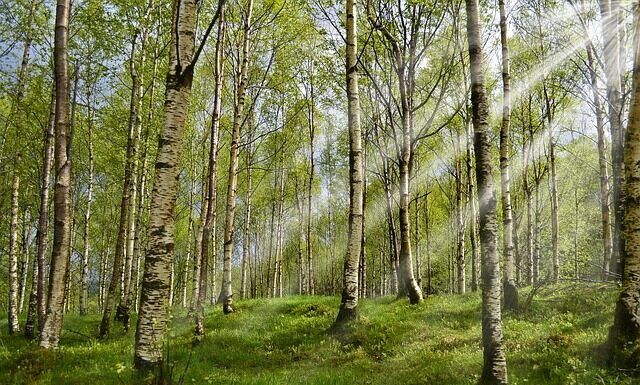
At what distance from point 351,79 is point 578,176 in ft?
105

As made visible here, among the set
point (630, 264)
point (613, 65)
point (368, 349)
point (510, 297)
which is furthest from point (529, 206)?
point (630, 264)

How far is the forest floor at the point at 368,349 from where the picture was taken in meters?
6.94

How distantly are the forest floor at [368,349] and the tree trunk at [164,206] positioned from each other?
0.54 metres

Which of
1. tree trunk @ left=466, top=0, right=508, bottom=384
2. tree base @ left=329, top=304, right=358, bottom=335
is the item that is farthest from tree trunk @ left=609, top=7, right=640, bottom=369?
tree base @ left=329, top=304, right=358, bottom=335

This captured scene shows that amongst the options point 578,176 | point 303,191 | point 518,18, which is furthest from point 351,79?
point 578,176

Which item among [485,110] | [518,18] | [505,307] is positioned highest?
[518,18]

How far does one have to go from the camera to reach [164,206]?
6.05m

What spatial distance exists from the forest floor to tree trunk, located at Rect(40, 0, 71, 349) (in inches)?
30.5

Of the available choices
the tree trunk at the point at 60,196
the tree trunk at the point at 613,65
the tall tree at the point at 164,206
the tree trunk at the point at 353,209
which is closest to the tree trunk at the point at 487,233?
the tall tree at the point at 164,206

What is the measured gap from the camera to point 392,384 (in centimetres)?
718

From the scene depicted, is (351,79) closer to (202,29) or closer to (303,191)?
(202,29)

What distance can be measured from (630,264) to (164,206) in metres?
6.77

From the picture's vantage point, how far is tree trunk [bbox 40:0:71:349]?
7.70 m

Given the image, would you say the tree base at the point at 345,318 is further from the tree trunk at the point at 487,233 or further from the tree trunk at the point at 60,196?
the tree trunk at the point at 60,196
